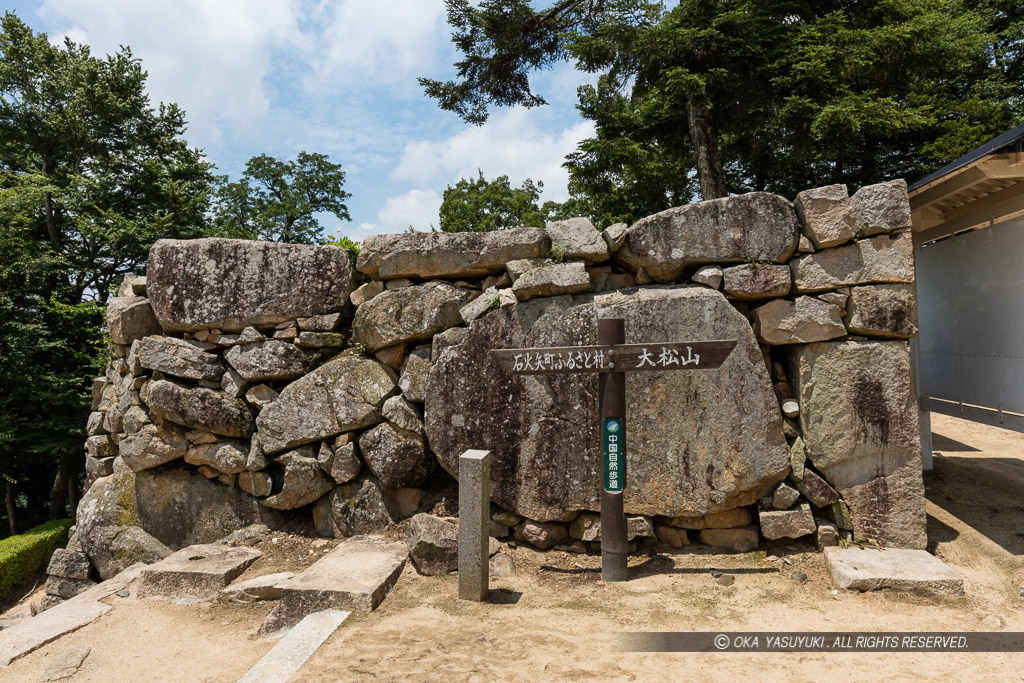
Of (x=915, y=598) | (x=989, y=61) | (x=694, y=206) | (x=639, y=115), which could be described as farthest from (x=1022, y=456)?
(x=989, y=61)

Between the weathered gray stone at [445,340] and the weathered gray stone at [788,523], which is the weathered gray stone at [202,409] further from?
the weathered gray stone at [788,523]

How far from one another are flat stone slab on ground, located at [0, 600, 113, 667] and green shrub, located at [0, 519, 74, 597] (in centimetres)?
678

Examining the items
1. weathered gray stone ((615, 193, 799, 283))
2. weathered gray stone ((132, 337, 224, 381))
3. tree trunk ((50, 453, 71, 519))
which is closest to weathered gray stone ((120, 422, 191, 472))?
weathered gray stone ((132, 337, 224, 381))

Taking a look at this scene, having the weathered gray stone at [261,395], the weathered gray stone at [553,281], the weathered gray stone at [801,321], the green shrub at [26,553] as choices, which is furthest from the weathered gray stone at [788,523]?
the green shrub at [26,553]

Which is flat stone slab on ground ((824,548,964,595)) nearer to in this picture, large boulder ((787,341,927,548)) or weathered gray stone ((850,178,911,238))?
large boulder ((787,341,927,548))

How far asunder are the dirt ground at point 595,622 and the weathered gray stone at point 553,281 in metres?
2.40

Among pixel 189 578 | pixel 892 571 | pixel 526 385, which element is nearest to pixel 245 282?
pixel 189 578

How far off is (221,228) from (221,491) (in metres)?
11.6

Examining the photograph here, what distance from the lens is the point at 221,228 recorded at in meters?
15.5

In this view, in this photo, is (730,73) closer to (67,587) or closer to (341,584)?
(341,584)

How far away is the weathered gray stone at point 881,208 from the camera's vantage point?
4.75 meters

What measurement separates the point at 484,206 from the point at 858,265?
62.4 feet

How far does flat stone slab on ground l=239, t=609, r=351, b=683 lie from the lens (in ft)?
10.7

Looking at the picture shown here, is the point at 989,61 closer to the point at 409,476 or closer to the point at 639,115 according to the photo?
the point at 639,115
